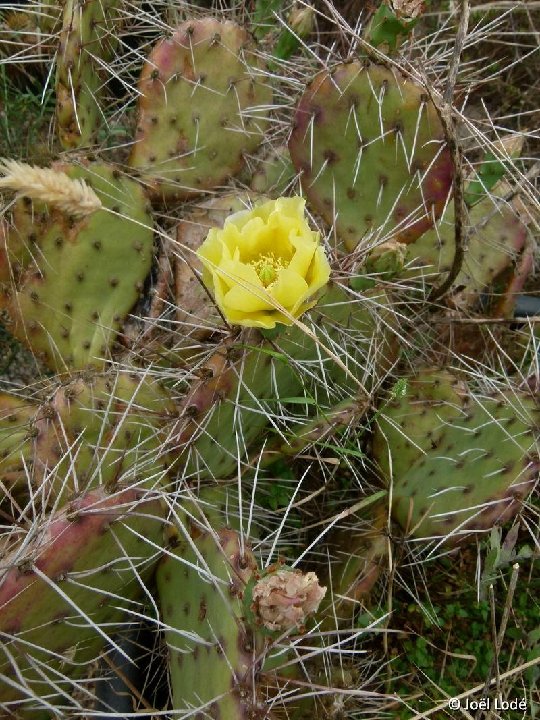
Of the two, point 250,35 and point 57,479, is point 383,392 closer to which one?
point 57,479

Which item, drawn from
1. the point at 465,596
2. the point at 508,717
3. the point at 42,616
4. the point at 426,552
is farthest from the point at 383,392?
the point at 42,616

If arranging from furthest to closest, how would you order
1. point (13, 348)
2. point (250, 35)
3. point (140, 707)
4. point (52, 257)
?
point (13, 348) → point (250, 35) → point (52, 257) → point (140, 707)

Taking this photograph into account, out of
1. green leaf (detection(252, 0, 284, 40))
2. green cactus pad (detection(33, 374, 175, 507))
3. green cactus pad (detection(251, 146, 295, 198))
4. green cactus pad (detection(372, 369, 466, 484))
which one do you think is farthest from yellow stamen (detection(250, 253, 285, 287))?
green leaf (detection(252, 0, 284, 40))

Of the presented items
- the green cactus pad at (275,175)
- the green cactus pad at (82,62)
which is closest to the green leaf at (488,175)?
the green cactus pad at (275,175)

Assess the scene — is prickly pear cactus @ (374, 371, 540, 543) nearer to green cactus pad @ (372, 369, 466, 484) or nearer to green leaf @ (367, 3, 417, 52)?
green cactus pad @ (372, 369, 466, 484)

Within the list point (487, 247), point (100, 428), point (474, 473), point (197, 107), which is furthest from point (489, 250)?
point (100, 428)

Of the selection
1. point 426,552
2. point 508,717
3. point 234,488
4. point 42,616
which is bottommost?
point 508,717
